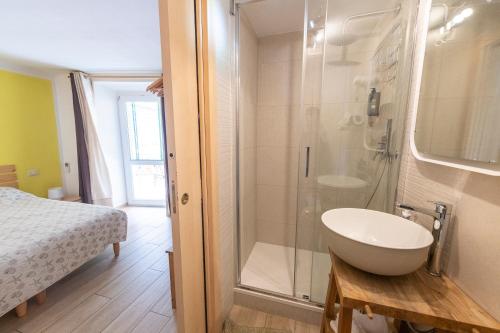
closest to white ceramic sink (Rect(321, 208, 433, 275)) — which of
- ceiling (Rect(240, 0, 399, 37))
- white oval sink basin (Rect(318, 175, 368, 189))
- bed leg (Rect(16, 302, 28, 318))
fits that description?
white oval sink basin (Rect(318, 175, 368, 189))

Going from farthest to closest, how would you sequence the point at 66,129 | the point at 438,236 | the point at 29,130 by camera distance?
the point at 66,129 → the point at 29,130 → the point at 438,236

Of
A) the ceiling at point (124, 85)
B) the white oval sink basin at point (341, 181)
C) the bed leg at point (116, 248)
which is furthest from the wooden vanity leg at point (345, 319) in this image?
the ceiling at point (124, 85)

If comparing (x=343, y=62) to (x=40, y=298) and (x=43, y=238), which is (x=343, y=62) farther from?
(x=40, y=298)

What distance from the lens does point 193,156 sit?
1021 mm

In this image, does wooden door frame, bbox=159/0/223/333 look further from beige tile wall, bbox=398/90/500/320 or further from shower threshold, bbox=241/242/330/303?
beige tile wall, bbox=398/90/500/320

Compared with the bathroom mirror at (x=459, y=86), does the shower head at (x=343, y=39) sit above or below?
above

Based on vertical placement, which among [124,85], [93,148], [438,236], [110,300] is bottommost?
[110,300]

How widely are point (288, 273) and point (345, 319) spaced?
122 centimetres

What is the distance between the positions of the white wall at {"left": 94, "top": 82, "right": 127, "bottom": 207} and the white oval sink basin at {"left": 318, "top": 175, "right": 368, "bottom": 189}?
3.68m

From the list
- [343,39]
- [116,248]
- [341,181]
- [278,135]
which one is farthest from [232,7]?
[116,248]

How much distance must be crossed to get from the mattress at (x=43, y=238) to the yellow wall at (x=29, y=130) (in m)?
0.60

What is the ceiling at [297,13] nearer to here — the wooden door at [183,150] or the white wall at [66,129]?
the wooden door at [183,150]

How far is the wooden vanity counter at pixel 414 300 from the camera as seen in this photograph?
0.59 metres

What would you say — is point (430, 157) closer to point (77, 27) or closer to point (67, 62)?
point (77, 27)
